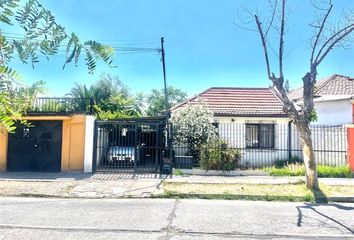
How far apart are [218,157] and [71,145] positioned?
6561 millimetres

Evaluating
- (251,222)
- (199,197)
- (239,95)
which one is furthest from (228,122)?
(251,222)

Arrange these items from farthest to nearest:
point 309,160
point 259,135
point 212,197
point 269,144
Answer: point 259,135, point 269,144, point 309,160, point 212,197

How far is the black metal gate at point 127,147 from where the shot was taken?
46.5 ft

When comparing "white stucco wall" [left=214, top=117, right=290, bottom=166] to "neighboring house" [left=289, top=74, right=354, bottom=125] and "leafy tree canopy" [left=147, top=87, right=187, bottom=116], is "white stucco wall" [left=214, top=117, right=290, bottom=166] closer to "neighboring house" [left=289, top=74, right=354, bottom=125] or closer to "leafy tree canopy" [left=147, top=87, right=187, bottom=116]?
"neighboring house" [left=289, top=74, right=354, bottom=125]

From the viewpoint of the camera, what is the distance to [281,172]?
1398 cm

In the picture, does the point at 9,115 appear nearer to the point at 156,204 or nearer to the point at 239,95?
the point at 156,204

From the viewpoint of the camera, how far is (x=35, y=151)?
14.5 m

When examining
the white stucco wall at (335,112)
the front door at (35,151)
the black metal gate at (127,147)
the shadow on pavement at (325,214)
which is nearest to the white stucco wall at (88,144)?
the black metal gate at (127,147)

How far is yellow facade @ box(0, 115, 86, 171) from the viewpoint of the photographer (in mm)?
14492

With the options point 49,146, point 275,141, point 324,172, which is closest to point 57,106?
point 49,146

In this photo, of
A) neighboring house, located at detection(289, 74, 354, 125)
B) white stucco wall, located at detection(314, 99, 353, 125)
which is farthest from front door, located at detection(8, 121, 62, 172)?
white stucco wall, located at detection(314, 99, 353, 125)

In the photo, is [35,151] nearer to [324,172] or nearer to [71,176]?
[71,176]

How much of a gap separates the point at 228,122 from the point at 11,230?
13.4 m

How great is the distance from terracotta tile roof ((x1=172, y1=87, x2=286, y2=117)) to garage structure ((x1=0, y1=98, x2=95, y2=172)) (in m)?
7.14
